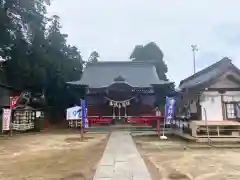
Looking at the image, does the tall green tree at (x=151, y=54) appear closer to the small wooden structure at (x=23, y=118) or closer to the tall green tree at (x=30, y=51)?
the tall green tree at (x=30, y=51)

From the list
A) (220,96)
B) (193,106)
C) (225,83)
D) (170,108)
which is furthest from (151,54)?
(170,108)

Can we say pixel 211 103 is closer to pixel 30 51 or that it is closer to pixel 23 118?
pixel 23 118

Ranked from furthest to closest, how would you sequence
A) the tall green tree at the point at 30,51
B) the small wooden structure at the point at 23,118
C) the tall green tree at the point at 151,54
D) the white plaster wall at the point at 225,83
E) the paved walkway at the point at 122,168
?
the tall green tree at the point at 151,54
the tall green tree at the point at 30,51
the small wooden structure at the point at 23,118
the white plaster wall at the point at 225,83
the paved walkway at the point at 122,168

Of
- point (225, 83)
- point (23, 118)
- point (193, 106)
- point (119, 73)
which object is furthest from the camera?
point (119, 73)

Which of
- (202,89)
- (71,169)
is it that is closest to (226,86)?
(202,89)

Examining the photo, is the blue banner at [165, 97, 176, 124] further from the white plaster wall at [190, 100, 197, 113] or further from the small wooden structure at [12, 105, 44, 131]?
the small wooden structure at [12, 105, 44, 131]

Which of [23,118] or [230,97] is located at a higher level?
[230,97]

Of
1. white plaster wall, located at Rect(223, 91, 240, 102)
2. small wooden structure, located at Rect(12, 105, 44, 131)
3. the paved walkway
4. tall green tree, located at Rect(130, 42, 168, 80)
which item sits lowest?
the paved walkway

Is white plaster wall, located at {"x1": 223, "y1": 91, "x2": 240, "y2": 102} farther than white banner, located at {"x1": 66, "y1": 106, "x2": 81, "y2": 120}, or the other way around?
white banner, located at {"x1": 66, "y1": 106, "x2": 81, "y2": 120}

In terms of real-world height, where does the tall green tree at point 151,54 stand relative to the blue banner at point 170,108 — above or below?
above

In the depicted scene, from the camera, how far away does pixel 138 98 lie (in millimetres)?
28062

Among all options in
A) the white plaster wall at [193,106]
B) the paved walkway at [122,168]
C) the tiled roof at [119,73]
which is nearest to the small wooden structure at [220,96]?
the white plaster wall at [193,106]

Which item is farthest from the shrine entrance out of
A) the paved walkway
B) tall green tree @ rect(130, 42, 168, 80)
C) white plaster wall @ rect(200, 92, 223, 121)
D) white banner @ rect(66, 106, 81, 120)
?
tall green tree @ rect(130, 42, 168, 80)

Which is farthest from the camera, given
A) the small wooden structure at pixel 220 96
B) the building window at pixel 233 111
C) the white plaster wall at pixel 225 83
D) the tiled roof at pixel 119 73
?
the tiled roof at pixel 119 73
